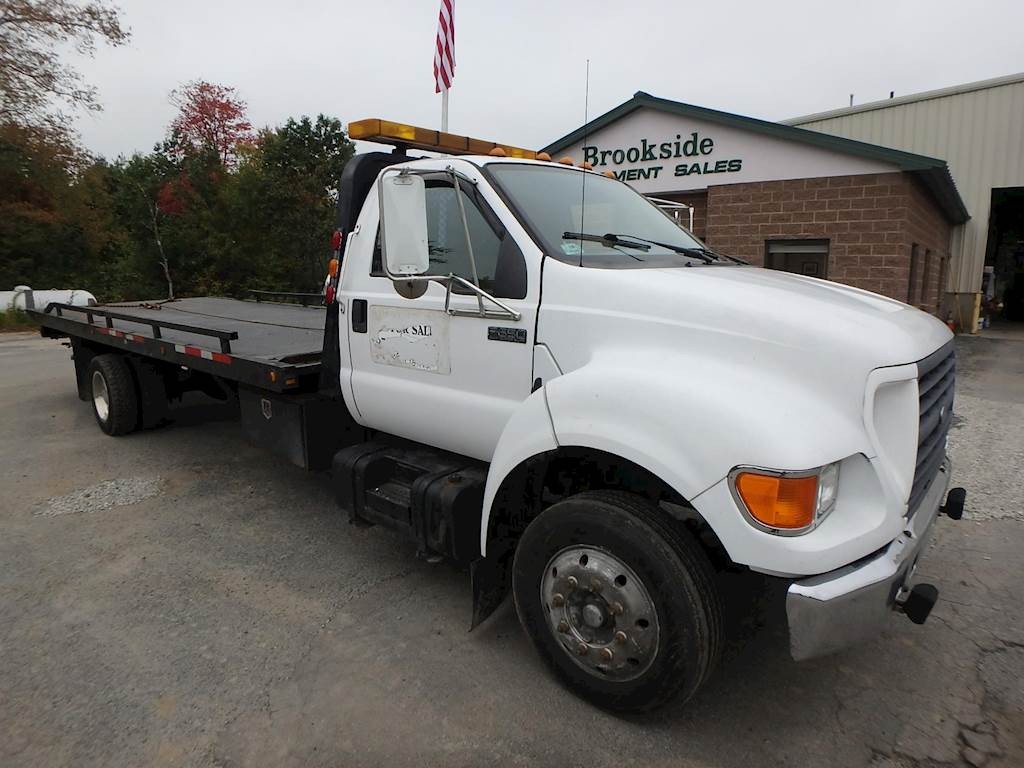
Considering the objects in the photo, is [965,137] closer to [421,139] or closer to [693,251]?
[693,251]

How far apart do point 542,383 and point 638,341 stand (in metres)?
0.47

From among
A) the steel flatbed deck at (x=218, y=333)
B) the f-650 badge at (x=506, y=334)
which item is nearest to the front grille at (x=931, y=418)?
the f-650 badge at (x=506, y=334)

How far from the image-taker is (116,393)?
626 cm

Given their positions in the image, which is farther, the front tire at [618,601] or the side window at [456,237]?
the side window at [456,237]

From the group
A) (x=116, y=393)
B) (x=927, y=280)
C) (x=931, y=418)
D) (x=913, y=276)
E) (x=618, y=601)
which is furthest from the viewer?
(x=927, y=280)

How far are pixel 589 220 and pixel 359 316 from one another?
1.33 meters

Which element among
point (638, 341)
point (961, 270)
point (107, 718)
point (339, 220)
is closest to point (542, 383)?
point (638, 341)

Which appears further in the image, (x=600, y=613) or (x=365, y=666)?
(x=365, y=666)

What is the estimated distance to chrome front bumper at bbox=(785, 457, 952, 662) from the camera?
210 centimetres

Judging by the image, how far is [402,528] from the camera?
3357mm

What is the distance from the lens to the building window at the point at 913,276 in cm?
1232

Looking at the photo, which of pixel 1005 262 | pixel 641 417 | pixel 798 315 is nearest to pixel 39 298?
pixel 641 417

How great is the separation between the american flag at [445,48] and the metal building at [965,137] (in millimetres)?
14118

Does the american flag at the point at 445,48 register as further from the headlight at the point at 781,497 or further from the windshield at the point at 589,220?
the headlight at the point at 781,497
